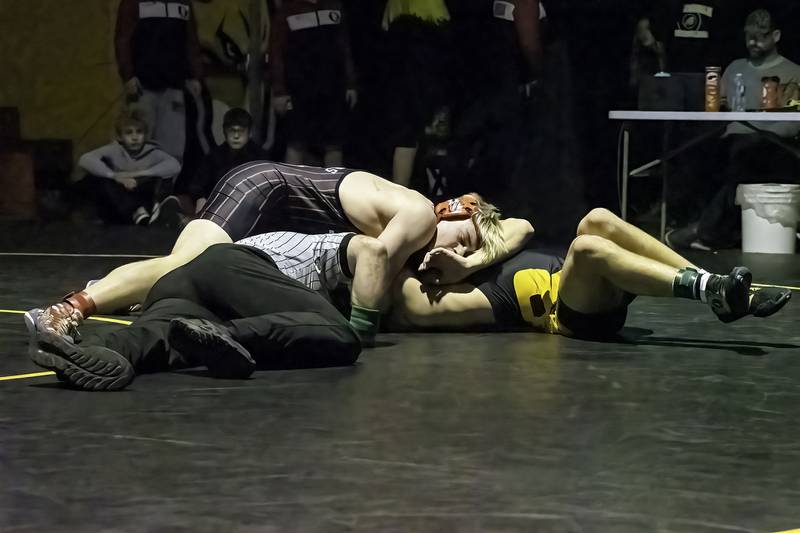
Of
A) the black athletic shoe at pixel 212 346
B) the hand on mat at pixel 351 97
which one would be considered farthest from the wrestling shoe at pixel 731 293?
the hand on mat at pixel 351 97

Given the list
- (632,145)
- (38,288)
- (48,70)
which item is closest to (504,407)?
(38,288)

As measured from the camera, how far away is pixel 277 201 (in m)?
4.62

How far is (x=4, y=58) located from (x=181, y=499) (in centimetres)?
727

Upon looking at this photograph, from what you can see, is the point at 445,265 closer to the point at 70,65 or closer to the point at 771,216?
the point at 771,216

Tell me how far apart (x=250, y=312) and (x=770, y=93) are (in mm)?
4297

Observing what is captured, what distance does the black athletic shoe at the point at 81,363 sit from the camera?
10.9 ft

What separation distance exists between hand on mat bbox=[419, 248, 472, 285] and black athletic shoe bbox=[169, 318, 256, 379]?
0.78 meters

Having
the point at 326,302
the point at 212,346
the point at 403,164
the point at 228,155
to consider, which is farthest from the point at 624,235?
the point at 228,155

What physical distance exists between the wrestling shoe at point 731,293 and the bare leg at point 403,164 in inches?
191

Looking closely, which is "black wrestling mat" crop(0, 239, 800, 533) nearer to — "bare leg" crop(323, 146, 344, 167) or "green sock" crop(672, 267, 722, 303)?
"green sock" crop(672, 267, 722, 303)

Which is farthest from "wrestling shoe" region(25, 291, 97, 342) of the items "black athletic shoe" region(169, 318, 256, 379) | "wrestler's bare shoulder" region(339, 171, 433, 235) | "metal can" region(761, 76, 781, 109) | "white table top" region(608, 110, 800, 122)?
"metal can" region(761, 76, 781, 109)

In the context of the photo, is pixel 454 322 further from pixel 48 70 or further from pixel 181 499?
pixel 48 70

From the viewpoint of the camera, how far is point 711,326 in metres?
4.73

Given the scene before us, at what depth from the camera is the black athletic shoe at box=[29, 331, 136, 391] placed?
333 cm
